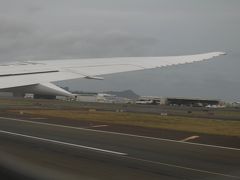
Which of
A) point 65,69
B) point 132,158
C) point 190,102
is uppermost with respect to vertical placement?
point 190,102

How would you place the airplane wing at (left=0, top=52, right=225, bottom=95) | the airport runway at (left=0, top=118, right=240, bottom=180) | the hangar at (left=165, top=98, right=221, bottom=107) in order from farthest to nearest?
1. the hangar at (left=165, top=98, right=221, bottom=107)
2. the airport runway at (left=0, top=118, right=240, bottom=180)
3. the airplane wing at (left=0, top=52, right=225, bottom=95)

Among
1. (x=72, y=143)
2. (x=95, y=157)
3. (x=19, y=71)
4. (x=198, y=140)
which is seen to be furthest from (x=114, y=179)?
(x=198, y=140)

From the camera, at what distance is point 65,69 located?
13648mm

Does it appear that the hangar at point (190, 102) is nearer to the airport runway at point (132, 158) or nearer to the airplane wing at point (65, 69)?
the airport runway at point (132, 158)

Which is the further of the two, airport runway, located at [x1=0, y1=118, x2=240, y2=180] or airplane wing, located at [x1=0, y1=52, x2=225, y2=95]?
airport runway, located at [x1=0, y1=118, x2=240, y2=180]

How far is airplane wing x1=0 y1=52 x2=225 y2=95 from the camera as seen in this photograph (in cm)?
1215

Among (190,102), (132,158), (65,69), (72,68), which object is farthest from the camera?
(190,102)

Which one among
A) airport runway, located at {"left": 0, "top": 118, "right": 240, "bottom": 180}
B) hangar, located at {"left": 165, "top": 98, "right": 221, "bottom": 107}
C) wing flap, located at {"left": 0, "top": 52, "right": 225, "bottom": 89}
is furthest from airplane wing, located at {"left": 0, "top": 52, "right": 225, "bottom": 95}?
hangar, located at {"left": 165, "top": 98, "right": 221, "bottom": 107}

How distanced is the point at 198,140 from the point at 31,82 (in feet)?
48.9

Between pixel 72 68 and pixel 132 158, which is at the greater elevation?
pixel 72 68

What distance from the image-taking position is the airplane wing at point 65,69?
39.9 ft

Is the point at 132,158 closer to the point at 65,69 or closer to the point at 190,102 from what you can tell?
the point at 65,69

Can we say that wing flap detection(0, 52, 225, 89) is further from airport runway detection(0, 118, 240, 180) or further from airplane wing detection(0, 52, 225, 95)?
airport runway detection(0, 118, 240, 180)

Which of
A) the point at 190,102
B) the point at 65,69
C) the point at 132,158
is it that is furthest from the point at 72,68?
the point at 190,102
